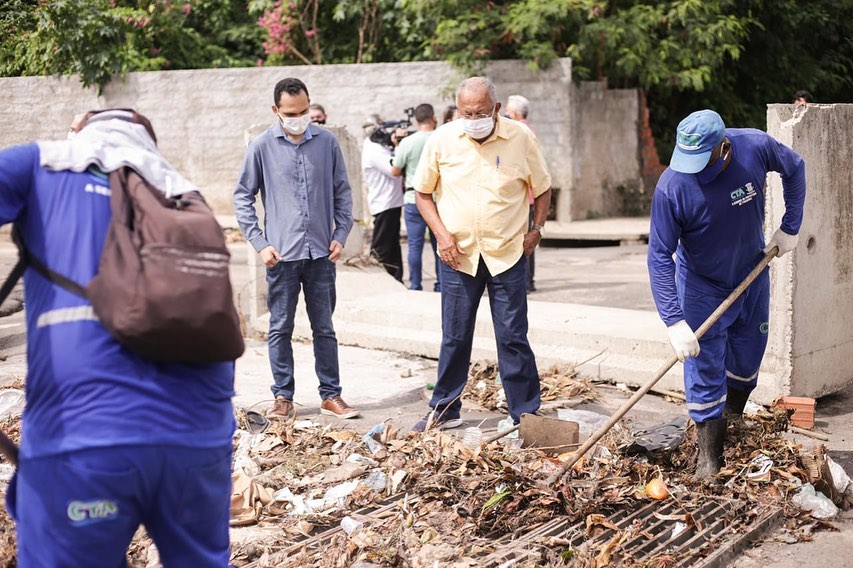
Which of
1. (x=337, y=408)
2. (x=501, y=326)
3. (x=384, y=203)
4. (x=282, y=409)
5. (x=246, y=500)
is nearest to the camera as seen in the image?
(x=246, y=500)

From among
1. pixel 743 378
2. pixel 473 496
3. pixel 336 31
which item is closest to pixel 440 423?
pixel 473 496

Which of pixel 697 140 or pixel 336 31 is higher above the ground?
pixel 336 31

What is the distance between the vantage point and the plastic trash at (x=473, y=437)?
6.01m

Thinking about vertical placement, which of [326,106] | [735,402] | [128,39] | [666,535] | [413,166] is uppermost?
[128,39]

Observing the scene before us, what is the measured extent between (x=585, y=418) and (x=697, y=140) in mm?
2124

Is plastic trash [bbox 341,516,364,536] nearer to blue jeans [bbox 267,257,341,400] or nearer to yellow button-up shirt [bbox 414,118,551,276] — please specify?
yellow button-up shirt [bbox 414,118,551,276]

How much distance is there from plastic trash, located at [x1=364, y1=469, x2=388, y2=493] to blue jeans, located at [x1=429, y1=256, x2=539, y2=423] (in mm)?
1062

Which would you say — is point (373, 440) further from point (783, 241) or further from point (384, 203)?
point (384, 203)

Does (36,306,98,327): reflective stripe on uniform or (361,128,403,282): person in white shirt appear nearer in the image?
(36,306,98,327): reflective stripe on uniform

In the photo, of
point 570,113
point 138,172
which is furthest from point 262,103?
point 138,172

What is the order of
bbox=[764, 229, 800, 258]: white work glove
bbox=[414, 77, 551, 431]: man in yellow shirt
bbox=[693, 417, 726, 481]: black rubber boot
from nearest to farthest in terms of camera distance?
bbox=[693, 417, 726, 481]: black rubber boot
bbox=[764, 229, 800, 258]: white work glove
bbox=[414, 77, 551, 431]: man in yellow shirt

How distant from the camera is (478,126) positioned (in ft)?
19.9

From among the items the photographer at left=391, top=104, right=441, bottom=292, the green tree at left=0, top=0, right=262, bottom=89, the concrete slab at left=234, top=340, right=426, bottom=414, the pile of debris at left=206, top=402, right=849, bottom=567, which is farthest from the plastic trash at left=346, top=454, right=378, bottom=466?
the green tree at left=0, top=0, right=262, bottom=89

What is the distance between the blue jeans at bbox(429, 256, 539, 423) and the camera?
6176 mm
